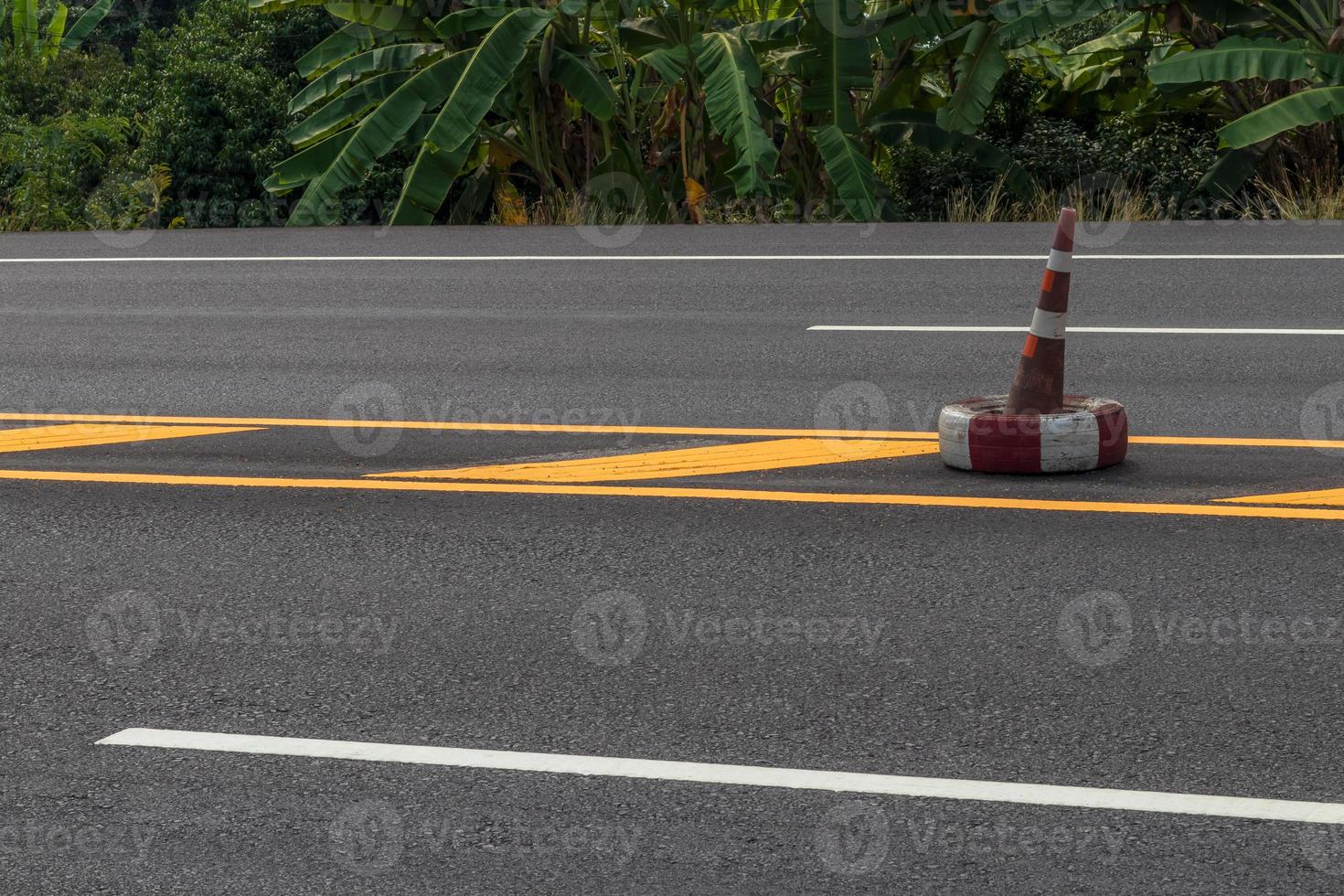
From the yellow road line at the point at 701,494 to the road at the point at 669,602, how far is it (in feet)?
0.10

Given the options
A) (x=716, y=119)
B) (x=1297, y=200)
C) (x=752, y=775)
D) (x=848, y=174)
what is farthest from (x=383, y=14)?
(x=752, y=775)

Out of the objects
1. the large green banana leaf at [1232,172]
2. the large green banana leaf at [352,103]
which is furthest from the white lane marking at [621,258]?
the large green banana leaf at [1232,172]

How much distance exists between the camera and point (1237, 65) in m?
13.5

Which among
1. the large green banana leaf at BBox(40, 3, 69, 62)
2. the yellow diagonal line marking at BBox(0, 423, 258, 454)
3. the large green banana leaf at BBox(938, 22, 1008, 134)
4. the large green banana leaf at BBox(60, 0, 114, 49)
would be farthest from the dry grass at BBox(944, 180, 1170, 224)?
the large green banana leaf at BBox(60, 0, 114, 49)

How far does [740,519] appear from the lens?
6.46 metres

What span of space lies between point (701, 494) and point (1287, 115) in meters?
8.48

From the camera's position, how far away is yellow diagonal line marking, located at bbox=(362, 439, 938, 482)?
7188mm

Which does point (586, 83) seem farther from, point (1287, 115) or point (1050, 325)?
point (1050, 325)

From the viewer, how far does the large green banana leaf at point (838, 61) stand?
14.7m

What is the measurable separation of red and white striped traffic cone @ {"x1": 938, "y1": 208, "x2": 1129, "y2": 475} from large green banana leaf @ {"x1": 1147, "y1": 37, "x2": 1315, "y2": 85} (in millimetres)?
7114

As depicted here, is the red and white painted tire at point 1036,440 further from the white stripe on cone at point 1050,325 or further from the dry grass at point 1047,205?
the dry grass at point 1047,205

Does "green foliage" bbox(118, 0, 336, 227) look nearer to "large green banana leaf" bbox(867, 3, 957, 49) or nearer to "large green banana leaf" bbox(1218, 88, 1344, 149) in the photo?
"large green banana leaf" bbox(867, 3, 957, 49)

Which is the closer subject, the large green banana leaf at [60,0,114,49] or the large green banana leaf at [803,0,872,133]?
the large green banana leaf at [803,0,872,133]

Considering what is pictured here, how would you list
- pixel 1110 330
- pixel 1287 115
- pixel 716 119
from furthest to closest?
pixel 716 119 < pixel 1287 115 < pixel 1110 330
